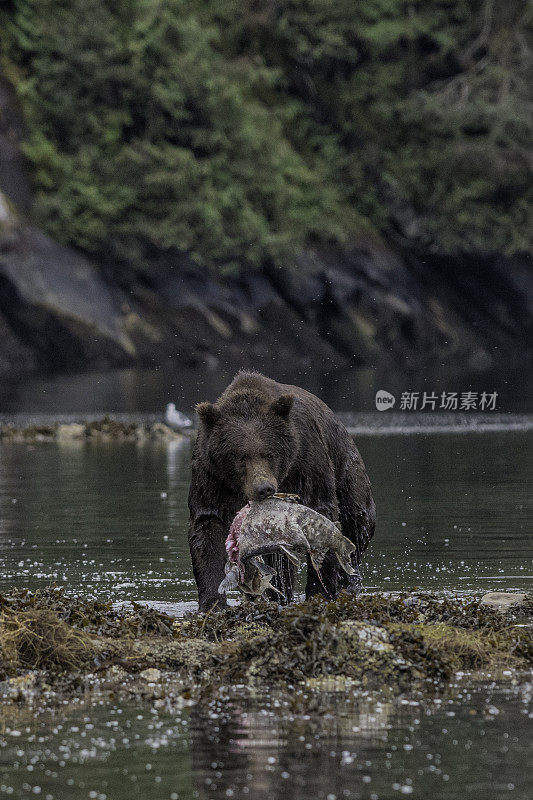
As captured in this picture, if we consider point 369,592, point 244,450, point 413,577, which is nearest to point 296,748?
point 244,450

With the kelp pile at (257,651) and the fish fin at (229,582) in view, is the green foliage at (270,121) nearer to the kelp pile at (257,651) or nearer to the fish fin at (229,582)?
the fish fin at (229,582)

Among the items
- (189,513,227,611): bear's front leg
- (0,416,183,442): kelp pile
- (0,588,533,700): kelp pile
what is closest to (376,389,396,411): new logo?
(0,416,183,442): kelp pile

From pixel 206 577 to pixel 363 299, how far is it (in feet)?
147

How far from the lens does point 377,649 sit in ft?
27.3

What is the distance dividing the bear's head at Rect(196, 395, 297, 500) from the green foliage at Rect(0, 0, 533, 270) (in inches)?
1537

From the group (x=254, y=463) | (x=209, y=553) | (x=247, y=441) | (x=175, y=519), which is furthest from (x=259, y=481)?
(x=175, y=519)

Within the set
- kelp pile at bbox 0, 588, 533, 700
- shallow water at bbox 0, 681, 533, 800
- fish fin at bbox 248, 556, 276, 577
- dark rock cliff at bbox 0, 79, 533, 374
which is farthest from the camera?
dark rock cliff at bbox 0, 79, 533, 374

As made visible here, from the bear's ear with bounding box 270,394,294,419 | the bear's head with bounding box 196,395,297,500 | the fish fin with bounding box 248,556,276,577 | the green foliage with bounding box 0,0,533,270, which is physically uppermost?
the green foliage with bounding box 0,0,533,270

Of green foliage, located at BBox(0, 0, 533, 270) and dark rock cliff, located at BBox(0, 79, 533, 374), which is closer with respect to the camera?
dark rock cliff, located at BBox(0, 79, 533, 374)

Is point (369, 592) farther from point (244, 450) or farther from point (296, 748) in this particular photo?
point (296, 748)

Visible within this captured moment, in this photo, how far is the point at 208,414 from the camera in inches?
370

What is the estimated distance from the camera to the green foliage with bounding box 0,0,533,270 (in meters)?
48.7

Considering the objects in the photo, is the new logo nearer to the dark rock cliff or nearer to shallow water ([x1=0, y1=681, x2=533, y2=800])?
the dark rock cliff

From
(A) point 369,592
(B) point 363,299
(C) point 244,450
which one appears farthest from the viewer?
(B) point 363,299
